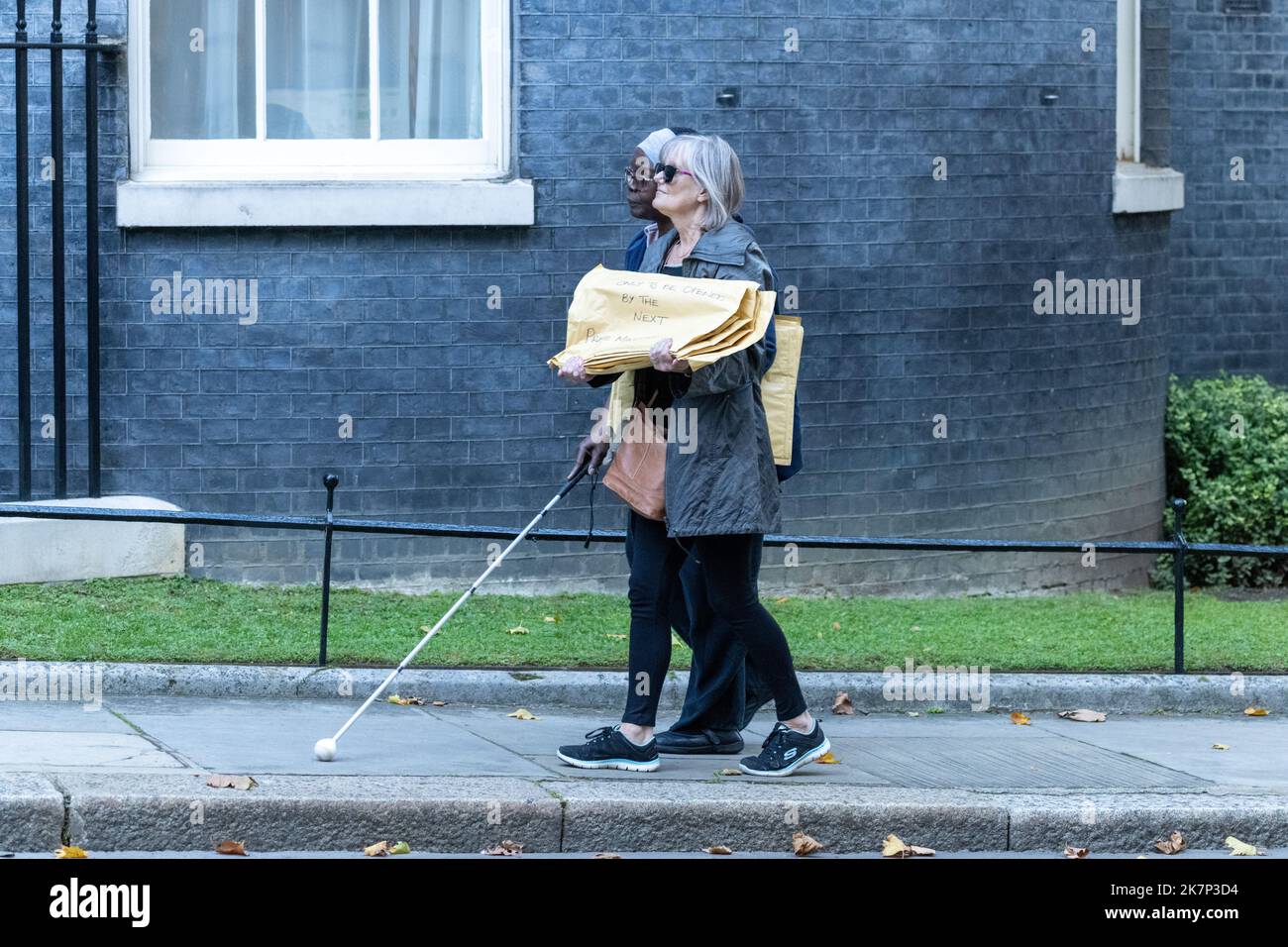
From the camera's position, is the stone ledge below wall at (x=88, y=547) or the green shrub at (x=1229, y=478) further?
the green shrub at (x=1229, y=478)

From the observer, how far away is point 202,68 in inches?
387

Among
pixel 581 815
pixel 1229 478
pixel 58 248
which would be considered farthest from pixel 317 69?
pixel 1229 478

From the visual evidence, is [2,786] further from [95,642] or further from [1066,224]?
[1066,224]

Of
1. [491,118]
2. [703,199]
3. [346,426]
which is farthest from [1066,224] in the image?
[703,199]

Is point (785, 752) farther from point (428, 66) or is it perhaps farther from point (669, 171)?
point (428, 66)

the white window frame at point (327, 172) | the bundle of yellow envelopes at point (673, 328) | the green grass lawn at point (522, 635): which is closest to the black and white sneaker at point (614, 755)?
the bundle of yellow envelopes at point (673, 328)

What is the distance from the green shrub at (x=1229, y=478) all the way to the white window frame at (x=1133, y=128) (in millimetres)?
1369

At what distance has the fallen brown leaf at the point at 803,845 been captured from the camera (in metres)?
6.10

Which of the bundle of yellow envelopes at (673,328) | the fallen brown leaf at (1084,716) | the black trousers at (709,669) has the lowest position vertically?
the fallen brown leaf at (1084,716)

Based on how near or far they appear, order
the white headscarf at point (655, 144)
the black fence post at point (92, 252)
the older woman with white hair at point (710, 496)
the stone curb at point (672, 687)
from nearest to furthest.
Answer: the older woman with white hair at point (710, 496)
the white headscarf at point (655, 144)
the stone curb at point (672, 687)
the black fence post at point (92, 252)

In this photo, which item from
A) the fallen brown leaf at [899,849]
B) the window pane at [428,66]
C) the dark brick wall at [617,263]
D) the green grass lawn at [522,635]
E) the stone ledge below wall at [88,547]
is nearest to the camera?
the fallen brown leaf at [899,849]

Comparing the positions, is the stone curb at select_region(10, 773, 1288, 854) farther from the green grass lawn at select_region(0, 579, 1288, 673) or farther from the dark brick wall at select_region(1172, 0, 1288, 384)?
the dark brick wall at select_region(1172, 0, 1288, 384)

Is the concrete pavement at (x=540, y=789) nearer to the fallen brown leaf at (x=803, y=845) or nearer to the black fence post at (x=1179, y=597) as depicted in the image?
the fallen brown leaf at (x=803, y=845)

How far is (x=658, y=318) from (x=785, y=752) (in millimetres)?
1537
